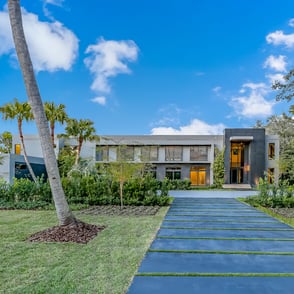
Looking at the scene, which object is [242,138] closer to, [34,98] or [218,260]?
[34,98]

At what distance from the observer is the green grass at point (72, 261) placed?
Result: 11.5ft

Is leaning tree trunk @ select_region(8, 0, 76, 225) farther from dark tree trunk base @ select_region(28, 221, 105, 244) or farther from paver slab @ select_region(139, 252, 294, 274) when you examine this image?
paver slab @ select_region(139, 252, 294, 274)

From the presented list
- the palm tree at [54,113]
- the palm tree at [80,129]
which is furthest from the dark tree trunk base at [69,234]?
the palm tree at [80,129]

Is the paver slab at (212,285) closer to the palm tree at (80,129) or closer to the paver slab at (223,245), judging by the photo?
the paver slab at (223,245)

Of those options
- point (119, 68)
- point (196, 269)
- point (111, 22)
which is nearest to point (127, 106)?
point (119, 68)

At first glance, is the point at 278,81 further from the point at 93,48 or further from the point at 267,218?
the point at 93,48

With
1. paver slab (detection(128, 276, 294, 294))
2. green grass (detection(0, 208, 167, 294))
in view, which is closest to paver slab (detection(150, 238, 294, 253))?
green grass (detection(0, 208, 167, 294))

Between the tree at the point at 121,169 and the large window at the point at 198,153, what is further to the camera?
the large window at the point at 198,153

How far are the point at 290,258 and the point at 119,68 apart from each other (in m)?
15.8

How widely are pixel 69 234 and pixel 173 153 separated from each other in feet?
76.9

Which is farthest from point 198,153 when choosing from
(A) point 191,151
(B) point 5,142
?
(B) point 5,142

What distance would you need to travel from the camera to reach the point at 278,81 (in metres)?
12.0

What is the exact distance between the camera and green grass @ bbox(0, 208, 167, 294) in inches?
138

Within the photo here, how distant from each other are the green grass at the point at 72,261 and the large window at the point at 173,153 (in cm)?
2189
